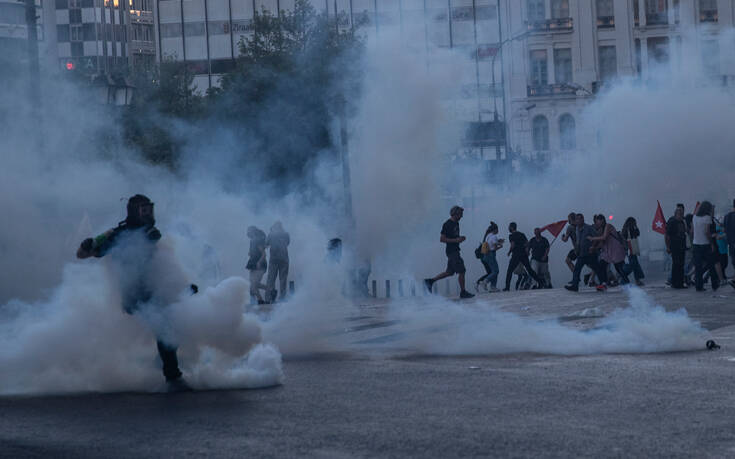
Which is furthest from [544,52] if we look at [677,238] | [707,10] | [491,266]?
[677,238]

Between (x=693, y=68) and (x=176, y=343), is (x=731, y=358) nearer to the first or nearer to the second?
(x=176, y=343)

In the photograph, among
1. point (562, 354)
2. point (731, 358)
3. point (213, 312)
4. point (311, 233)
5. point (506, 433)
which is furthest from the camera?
point (311, 233)

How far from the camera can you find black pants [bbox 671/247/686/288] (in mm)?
23281

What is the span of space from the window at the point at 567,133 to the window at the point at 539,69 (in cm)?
351

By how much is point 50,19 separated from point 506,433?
311 feet

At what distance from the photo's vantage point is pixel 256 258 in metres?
20.4

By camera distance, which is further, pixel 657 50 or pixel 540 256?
Result: pixel 657 50

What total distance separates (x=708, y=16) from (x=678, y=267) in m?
22.6

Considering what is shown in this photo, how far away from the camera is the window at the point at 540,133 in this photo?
57.7 m

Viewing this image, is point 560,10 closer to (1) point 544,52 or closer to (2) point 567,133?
(1) point 544,52

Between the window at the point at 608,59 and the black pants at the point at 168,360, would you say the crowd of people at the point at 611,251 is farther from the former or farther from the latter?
the window at the point at 608,59

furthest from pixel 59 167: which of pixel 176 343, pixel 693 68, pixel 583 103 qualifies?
pixel 583 103

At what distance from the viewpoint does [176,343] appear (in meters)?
10.0

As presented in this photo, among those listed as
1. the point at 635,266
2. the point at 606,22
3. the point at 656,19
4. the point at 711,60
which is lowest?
the point at 635,266
